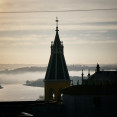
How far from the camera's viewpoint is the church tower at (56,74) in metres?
69.3

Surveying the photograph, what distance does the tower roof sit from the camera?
7088 cm

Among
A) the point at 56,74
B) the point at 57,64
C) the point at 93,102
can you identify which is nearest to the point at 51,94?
the point at 56,74

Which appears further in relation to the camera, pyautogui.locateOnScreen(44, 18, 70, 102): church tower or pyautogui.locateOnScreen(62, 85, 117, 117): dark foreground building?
pyautogui.locateOnScreen(44, 18, 70, 102): church tower

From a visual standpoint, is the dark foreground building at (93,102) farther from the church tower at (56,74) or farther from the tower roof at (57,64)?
the tower roof at (57,64)

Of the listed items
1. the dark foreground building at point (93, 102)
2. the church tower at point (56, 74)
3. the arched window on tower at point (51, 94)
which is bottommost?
the dark foreground building at point (93, 102)

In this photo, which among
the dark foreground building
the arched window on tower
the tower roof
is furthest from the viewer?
the tower roof

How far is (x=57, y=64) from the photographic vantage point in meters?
72.4

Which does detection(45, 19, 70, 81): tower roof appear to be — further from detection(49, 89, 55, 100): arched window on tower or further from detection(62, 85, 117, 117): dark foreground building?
detection(62, 85, 117, 117): dark foreground building

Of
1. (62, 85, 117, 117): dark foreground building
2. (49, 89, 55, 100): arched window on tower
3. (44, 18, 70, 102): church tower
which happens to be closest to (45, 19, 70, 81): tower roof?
(44, 18, 70, 102): church tower

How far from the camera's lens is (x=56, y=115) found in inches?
2003

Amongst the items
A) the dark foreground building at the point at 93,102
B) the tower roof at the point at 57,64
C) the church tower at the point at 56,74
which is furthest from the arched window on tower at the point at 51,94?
the dark foreground building at the point at 93,102

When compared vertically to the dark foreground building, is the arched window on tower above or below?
above

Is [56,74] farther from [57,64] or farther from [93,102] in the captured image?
[93,102]

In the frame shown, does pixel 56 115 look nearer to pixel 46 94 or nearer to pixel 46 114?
pixel 46 114
